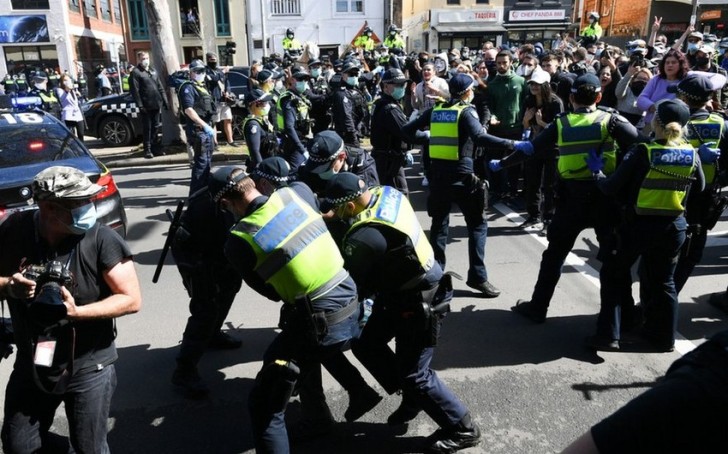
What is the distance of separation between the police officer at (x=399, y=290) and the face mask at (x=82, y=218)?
1112mm

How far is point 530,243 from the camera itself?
6.56 metres

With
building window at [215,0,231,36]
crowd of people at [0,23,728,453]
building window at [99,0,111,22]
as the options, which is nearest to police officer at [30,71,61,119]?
crowd of people at [0,23,728,453]

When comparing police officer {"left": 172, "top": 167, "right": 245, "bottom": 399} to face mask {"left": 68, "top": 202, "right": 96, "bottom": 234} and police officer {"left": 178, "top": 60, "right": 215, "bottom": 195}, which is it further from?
police officer {"left": 178, "top": 60, "right": 215, "bottom": 195}

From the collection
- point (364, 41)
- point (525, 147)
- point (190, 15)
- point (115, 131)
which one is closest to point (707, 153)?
point (525, 147)

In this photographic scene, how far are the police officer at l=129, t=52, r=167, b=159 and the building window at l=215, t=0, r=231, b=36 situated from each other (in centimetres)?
2578

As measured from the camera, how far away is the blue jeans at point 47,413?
92.8 inches

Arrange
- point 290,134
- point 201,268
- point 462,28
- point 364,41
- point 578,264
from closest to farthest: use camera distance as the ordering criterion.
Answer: point 201,268, point 578,264, point 290,134, point 364,41, point 462,28

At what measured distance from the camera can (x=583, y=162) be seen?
14.2 ft

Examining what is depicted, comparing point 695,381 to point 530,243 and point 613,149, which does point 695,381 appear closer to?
point 613,149

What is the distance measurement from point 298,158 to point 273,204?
13.9 ft

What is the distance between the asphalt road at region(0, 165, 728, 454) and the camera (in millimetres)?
3281

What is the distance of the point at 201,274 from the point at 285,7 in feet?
116

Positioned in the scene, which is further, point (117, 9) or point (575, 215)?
Answer: point (117, 9)

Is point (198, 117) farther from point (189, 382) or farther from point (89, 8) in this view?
point (89, 8)
